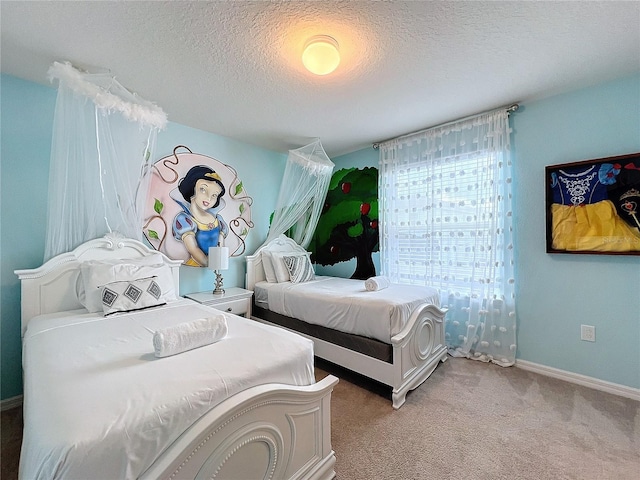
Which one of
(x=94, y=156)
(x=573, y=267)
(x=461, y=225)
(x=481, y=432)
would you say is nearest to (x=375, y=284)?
(x=461, y=225)

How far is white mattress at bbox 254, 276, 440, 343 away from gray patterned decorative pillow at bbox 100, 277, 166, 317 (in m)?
1.16

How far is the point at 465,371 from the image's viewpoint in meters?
2.59

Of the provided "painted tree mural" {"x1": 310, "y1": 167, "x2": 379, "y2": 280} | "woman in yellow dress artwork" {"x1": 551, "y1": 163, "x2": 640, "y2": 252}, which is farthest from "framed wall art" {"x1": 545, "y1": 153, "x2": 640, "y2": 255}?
"painted tree mural" {"x1": 310, "y1": 167, "x2": 379, "y2": 280}

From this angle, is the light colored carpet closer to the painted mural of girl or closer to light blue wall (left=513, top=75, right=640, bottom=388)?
light blue wall (left=513, top=75, right=640, bottom=388)

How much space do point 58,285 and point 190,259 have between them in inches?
43.0

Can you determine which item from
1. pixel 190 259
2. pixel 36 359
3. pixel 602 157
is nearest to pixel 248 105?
pixel 190 259

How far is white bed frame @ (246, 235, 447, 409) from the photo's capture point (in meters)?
2.07

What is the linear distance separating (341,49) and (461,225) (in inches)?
82.1

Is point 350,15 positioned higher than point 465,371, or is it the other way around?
point 350,15

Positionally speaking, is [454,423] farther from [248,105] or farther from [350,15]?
[248,105]

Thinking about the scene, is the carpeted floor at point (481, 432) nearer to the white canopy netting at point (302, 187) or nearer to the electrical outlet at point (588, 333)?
the electrical outlet at point (588, 333)

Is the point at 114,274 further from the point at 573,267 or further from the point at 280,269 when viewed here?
the point at 573,267

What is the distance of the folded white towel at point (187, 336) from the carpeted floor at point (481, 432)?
3.34 ft

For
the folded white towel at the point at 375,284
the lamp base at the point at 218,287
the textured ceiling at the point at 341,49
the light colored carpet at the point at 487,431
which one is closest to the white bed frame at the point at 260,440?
the light colored carpet at the point at 487,431
